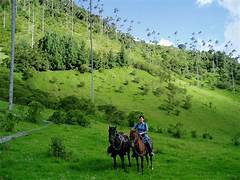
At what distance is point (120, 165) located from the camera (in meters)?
35.8

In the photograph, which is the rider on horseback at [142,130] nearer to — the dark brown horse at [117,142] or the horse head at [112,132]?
the dark brown horse at [117,142]

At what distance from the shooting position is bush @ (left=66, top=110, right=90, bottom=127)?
68.5 meters

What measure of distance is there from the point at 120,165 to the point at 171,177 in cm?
508

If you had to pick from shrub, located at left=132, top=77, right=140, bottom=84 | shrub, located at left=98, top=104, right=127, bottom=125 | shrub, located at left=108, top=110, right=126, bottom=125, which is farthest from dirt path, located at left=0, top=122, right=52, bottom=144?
shrub, located at left=132, top=77, right=140, bottom=84

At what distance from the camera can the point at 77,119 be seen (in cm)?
6906

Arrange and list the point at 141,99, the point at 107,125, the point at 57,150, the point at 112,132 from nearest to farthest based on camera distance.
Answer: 1. the point at 112,132
2. the point at 57,150
3. the point at 107,125
4. the point at 141,99

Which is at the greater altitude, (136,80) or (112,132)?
(136,80)

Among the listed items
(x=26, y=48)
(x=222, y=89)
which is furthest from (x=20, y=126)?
(x=222, y=89)

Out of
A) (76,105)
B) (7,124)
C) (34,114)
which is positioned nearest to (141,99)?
(76,105)

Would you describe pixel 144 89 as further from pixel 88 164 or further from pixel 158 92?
pixel 88 164

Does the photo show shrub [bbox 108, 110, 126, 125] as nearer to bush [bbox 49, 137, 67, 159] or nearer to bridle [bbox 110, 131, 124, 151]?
bush [bbox 49, 137, 67, 159]

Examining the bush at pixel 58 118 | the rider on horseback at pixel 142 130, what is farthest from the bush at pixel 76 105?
the rider on horseback at pixel 142 130

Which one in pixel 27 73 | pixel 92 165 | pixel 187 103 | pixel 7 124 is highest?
pixel 27 73

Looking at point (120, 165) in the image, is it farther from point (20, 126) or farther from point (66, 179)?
point (20, 126)
